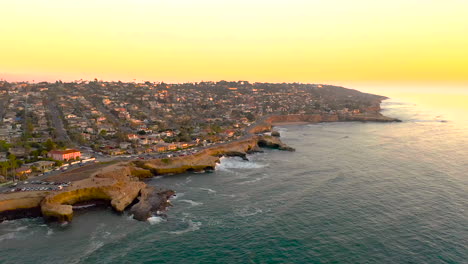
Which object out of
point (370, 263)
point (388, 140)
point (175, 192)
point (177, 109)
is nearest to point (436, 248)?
point (370, 263)

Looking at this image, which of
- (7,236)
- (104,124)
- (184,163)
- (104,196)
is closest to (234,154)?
(184,163)

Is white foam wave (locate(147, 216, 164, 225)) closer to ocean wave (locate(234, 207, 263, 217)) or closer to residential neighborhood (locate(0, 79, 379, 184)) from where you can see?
ocean wave (locate(234, 207, 263, 217))

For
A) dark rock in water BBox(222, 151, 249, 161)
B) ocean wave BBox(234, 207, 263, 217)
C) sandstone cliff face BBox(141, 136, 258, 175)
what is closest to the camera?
ocean wave BBox(234, 207, 263, 217)

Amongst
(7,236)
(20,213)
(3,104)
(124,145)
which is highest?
(3,104)

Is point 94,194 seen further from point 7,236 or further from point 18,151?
point 18,151

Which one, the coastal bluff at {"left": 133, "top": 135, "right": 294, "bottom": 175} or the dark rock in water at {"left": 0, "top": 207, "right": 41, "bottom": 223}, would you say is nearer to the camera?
the dark rock in water at {"left": 0, "top": 207, "right": 41, "bottom": 223}

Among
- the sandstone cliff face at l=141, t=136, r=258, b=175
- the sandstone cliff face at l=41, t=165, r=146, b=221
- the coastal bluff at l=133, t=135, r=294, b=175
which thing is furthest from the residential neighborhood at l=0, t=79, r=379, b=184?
the sandstone cliff face at l=41, t=165, r=146, b=221
